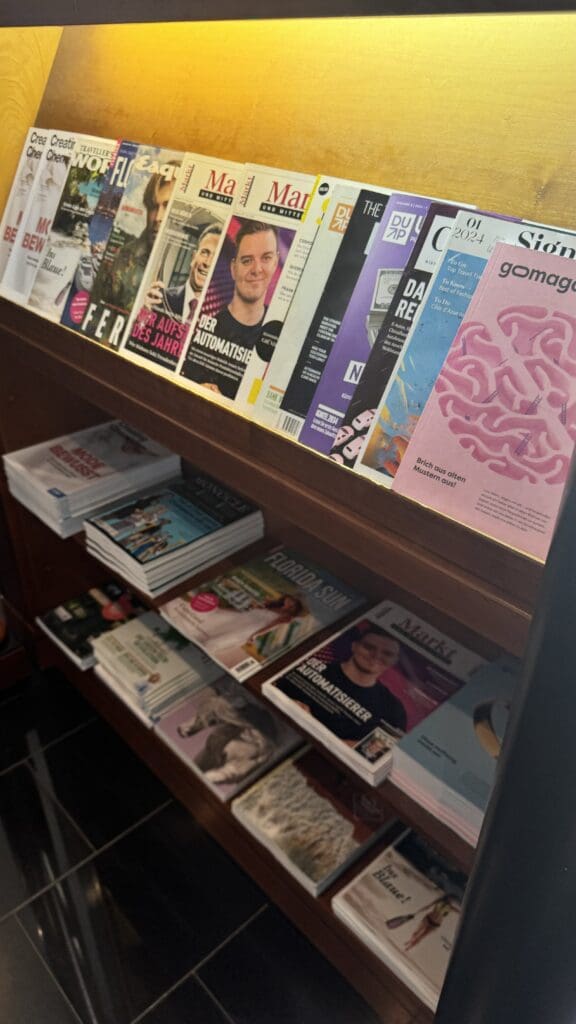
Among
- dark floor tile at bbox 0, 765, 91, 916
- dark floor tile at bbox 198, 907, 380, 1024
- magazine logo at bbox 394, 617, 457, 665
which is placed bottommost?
dark floor tile at bbox 0, 765, 91, 916

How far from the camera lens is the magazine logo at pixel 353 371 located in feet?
2.64

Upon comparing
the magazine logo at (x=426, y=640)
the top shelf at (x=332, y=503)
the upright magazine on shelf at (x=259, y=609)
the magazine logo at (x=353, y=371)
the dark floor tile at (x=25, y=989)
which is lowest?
the dark floor tile at (x=25, y=989)

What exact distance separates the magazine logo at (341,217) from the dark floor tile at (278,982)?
135 cm

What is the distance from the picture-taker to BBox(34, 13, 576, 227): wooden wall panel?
2.42 ft

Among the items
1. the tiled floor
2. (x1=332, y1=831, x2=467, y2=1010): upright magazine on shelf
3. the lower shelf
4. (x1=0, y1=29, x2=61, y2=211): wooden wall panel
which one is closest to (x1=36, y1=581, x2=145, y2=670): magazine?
the lower shelf

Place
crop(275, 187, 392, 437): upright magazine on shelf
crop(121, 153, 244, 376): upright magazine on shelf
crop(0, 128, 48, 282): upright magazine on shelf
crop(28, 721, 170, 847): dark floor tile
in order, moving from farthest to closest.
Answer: crop(28, 721, 170, 847): dark floor tile → crop(0, 128, 48, 282): upright magazine on shelf → crop(121, 153, 244, 376): upright magazine on shelf → crop(275, 187, 392, 437): upright magazine on shelf

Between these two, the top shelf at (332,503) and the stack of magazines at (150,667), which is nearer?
the top shelf at (332,503)

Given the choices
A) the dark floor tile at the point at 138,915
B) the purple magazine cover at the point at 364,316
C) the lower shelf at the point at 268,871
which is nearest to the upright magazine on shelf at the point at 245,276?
the purple magazine cover at the point at 364,316

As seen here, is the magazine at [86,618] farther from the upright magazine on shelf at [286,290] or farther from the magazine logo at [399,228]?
the magazine logo at [399,228]

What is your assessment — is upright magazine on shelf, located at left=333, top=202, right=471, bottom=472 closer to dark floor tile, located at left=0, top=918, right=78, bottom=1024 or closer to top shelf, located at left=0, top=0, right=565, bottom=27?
top shelf, located at left=0, top=0, right=565, bottom=27

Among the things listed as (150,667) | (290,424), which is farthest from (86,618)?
(290,424)

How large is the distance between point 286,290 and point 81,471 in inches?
33.6

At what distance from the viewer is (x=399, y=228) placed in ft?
2.53

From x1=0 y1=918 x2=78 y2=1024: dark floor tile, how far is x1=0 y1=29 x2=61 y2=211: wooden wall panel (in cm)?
147
